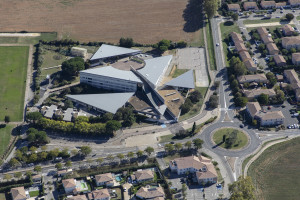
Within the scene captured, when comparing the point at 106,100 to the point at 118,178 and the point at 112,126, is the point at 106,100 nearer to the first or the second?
the point at 112,126

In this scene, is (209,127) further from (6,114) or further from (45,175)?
(6,114)

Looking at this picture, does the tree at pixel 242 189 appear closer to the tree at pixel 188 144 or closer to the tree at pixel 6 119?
the tree at pixel 188 144

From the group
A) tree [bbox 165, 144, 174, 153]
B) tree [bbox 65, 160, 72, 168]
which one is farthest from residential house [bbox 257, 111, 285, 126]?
tree [bbox 65, 160, 72, 168]

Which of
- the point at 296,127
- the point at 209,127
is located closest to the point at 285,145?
the point at 296,127

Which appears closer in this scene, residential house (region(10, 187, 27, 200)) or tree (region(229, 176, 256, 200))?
tree (region(229, 176, 256, 200))

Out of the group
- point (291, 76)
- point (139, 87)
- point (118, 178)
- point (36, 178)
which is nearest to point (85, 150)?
point (118, 178)

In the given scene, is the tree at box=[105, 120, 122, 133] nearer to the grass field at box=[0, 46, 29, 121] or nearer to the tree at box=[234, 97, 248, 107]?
the grass field at box=[0, 46, 29, 121]

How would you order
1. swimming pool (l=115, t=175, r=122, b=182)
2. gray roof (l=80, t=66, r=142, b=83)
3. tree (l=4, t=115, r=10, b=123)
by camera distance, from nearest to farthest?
swimming pool (l=115, t=175, r=122, b=182), tree (l=4, t=115, r=10, b=123), gray roof (l=80, t=66, r=142, b=83)
